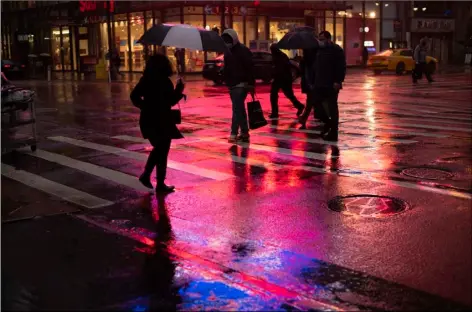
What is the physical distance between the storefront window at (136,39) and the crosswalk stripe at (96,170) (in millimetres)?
33726

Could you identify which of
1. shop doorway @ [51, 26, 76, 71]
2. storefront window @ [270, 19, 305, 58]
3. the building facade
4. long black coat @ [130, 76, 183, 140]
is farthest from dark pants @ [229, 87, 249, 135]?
shop doorway @ [51, 26, 76, 71]

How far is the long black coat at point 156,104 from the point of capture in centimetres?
725

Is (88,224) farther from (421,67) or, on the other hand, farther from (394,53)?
(394,53)

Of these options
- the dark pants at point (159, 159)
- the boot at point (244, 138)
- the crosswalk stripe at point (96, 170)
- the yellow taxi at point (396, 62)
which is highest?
the yellow taxi at point (396, 62)

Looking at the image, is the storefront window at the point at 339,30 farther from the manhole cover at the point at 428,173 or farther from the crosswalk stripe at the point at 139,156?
the manhole cover at the point at 428,173

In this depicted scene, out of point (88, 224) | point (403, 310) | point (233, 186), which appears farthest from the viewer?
point (233, 186)

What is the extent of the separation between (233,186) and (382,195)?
1957 millimetres

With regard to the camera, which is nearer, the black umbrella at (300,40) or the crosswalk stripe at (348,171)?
the crosswalk stripe at (348,171)

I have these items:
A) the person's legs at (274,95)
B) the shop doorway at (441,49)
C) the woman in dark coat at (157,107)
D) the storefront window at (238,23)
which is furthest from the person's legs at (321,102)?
the shop doorway at (441,49)

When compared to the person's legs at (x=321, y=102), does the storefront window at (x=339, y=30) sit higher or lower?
higher

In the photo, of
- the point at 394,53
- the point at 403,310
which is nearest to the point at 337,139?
the point at 403,310

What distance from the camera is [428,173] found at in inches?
322

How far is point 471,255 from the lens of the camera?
5.06 metres

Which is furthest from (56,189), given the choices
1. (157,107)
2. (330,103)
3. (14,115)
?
(330,103)
